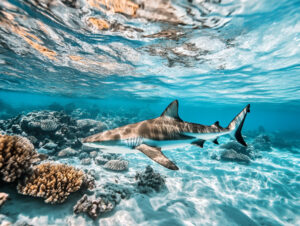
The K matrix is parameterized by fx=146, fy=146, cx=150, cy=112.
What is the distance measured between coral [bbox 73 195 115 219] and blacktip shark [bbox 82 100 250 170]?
59.8 inches

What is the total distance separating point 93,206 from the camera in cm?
380

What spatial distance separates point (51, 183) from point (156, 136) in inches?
121

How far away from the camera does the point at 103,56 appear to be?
41.8 feet

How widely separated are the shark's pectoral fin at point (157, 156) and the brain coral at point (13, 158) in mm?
3047

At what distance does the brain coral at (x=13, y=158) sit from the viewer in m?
3.53

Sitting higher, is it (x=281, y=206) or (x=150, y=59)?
(x=150, y=59)

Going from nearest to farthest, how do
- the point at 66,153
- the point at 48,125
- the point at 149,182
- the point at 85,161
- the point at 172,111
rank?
the point at 172,111 → the point at 149,182 → the point at 85,161 → the point at 66,153 → the point at 48,125

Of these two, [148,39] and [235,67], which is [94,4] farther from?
[235,67]

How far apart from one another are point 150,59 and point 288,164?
14184 mm

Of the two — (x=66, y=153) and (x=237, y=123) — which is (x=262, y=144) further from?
(x=66, y=153)

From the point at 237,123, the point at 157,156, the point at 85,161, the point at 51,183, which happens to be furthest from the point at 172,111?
the point at 85,161

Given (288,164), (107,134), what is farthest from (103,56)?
(288,164)

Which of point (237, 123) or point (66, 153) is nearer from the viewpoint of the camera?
point (237, 123)

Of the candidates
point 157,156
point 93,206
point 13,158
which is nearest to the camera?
point 157,156
